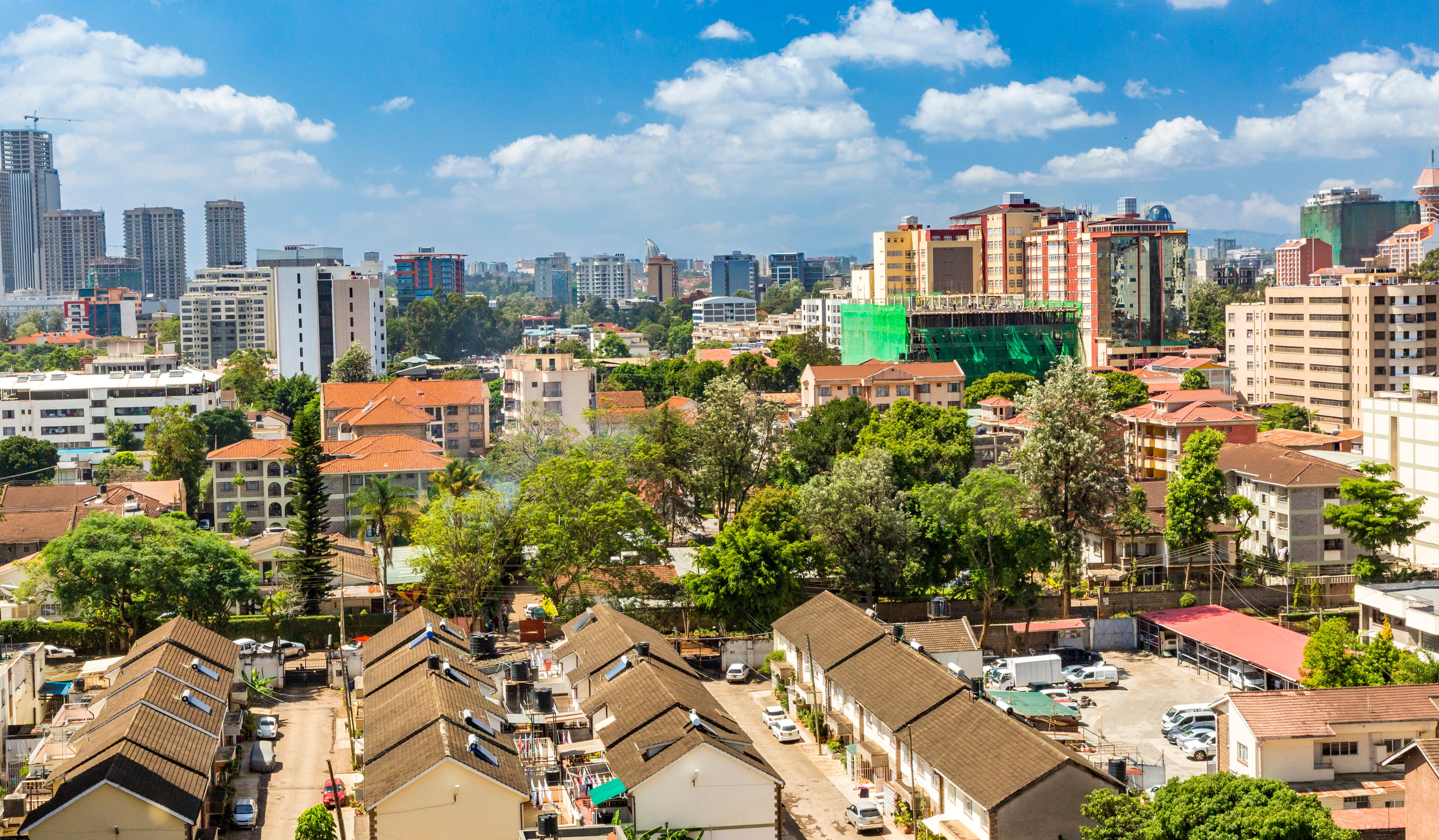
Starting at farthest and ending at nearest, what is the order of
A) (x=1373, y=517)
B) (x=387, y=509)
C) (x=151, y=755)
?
(x=387, y=509) → (x=1373, y=517) → (x=151, y=755)

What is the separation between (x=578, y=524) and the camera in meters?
31.9

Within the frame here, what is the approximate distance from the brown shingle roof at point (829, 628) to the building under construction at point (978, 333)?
40372 mm

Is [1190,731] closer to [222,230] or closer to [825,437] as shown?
[825,437]

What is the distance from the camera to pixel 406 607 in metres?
33.4

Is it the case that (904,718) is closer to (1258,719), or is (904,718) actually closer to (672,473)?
(1258,719)

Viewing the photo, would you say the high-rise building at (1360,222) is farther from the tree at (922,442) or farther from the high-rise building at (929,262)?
the tree at (922,442)

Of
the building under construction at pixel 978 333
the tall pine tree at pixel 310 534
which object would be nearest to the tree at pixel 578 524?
the tall pine tree at pixel 310 534

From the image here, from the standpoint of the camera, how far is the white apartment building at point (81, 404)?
6500 centimetres

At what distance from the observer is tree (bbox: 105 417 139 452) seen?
6391 centimetres

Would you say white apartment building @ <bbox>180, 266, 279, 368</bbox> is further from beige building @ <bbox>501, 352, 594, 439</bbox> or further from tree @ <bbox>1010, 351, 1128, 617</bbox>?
tree @ <bbox>1010, 351, 1128, 617</bbox>

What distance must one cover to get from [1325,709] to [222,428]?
51.3 m

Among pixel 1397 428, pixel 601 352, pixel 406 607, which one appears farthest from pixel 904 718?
pixel 601 352

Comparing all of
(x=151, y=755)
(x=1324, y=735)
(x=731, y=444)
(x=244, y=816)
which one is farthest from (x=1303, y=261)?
(x=151, y=755)

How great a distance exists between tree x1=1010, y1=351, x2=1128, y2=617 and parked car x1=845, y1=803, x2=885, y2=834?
13480 mm
